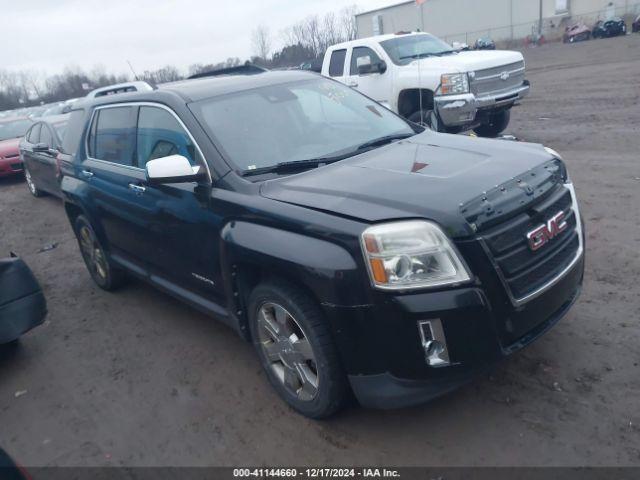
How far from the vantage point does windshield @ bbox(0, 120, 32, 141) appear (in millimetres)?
14961

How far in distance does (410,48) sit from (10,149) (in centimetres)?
1015

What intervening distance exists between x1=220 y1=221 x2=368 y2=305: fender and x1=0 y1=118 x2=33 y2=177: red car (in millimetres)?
12719

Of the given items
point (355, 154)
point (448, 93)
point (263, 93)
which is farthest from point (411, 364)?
point (448, 93)

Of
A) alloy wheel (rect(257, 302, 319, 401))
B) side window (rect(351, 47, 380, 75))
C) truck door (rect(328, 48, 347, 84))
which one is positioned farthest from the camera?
truck door (rect(328, 48, 347, 84))

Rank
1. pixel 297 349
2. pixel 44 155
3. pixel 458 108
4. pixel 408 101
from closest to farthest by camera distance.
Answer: pixel 297 349
pixel 458 108
pixel 408 101
pixel 44 155

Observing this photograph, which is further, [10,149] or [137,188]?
[10,149]

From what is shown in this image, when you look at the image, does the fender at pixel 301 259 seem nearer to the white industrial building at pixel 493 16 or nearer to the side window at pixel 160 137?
the side window at pixel 160 137

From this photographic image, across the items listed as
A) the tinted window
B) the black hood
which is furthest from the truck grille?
the tinted window

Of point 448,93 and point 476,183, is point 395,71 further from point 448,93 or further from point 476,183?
point 476,183

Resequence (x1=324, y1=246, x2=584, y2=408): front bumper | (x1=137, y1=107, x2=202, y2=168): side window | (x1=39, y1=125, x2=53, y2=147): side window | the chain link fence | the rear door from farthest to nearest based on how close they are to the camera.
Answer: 1. the chain link fence
2. (x1=39, y1=125, x2=53, y2=147): side window
3. the rear door
4. (x1=137, y1=107, x2=202, y2=168): side window
5. (x1=324, y1=246, x2=584, y2=408): front bumper

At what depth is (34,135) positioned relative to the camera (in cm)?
1117

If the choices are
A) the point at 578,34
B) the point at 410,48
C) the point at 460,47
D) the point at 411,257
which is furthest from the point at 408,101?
the point at 578,34

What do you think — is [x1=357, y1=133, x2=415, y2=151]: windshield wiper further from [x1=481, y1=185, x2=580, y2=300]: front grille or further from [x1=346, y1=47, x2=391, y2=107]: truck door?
[x1=346, y1=47, x2=391, y2=107]: truck door

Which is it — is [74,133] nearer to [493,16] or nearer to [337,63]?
[337,63]
